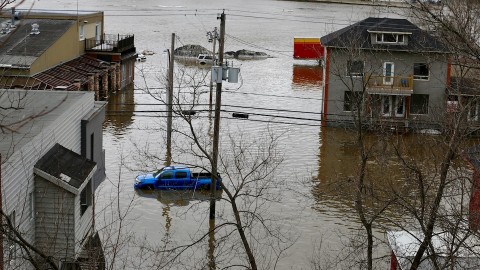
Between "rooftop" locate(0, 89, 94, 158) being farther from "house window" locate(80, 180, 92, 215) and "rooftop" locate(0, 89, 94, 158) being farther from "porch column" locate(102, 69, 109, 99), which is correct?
"porch column" locate(102, 69, 109, 99)

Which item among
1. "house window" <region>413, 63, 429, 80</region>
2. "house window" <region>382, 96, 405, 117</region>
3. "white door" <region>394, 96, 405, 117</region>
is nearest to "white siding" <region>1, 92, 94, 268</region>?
"house window" <region>382, 96, 405, 117</region>

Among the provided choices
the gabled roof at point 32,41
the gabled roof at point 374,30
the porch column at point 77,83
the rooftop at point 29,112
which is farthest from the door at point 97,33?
the rooftop at point 29,112

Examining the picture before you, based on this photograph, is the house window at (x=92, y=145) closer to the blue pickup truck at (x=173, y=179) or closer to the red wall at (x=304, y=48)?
the blue pickup truck at (x=173, y=179)

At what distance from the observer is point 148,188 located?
69.3 ft

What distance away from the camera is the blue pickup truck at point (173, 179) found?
21.0 m

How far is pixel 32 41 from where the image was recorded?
30141mm

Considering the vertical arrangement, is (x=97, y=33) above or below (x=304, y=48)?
below

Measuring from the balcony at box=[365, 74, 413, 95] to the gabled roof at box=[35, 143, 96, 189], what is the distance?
16.9m

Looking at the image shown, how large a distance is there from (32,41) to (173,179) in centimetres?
1164

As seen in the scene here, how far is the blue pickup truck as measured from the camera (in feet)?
69.0

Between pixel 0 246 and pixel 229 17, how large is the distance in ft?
223

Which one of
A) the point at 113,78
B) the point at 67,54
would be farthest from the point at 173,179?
the point at 113,78

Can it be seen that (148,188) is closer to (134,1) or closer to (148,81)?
(148,81)

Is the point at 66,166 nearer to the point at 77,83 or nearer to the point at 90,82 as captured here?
the point at 77,83
